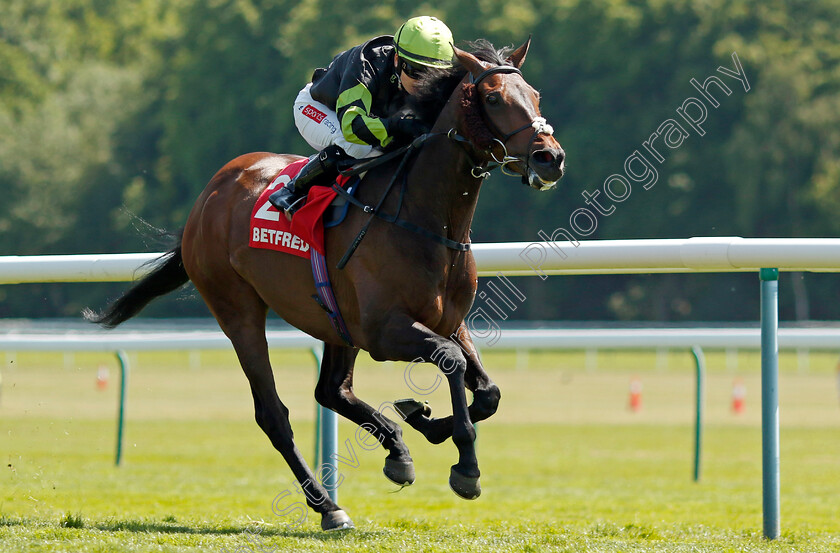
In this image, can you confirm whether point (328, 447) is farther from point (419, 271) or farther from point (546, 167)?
point (546, 167)

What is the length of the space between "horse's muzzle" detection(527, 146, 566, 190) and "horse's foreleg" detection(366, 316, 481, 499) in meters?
0.74

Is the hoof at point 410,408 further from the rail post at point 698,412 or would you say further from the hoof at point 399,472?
the rail post at point 698,412

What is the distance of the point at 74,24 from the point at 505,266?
6768cm

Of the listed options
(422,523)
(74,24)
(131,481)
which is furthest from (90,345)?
(74,24)

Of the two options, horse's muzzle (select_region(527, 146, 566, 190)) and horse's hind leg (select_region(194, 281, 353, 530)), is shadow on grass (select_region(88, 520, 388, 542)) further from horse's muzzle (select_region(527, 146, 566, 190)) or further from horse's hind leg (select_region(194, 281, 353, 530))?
horse's muzzle (select_region(527, 146, 566, 190))

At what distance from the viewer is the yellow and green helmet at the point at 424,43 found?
4836mm

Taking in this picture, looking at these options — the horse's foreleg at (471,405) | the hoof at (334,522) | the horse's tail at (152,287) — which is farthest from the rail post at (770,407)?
the horse's tail at (152,287)

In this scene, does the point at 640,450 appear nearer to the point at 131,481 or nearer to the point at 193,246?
the point at 131,481

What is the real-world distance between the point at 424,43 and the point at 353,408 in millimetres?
1700

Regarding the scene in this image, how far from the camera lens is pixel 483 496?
8.57 meters

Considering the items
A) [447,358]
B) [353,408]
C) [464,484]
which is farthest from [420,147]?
[464,484]

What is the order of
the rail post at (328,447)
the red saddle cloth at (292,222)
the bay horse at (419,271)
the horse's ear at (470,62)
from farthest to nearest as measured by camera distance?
the rail post at (328,447), the red saddle cloth at (292,222), the horse's ear at (470,62), the bay horse at (419,271)

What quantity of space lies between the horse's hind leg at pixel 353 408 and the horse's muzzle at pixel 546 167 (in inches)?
53.4

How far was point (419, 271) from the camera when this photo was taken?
4.65 m
